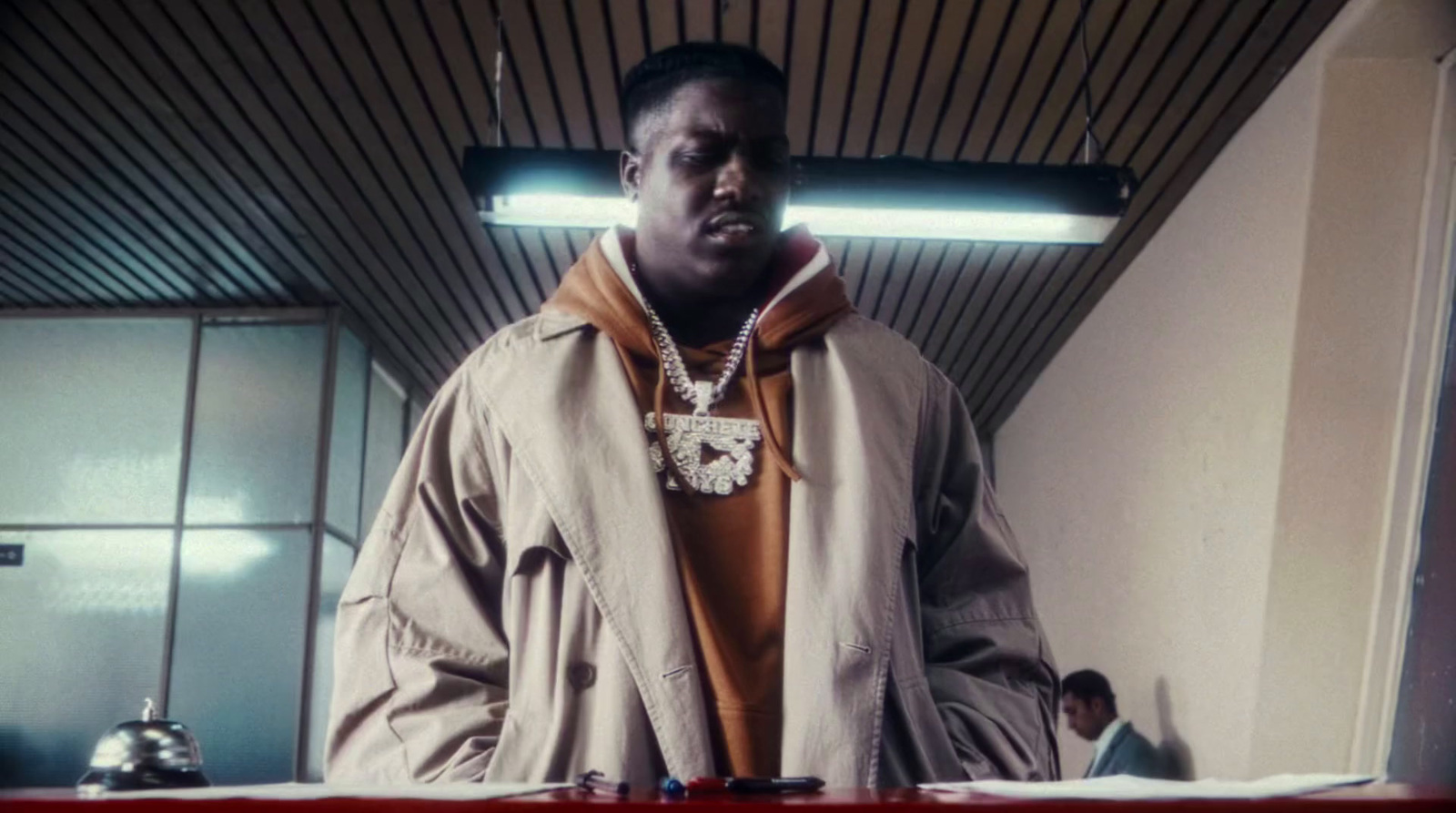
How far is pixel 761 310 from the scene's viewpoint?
66.1 inches

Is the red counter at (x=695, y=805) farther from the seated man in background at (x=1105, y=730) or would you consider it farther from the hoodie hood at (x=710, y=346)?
the seated man in background at (x=1105, y=730)

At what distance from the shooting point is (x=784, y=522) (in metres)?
1.55

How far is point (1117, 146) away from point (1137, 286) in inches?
52.6

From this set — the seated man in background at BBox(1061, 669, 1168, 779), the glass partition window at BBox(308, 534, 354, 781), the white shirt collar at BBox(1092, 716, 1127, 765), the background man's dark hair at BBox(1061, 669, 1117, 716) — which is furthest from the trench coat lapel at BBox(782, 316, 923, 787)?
the glass partition window at BBox(308, 534, 354, 781)

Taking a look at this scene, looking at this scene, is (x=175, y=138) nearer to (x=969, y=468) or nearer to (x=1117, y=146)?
(x=1117, y=146)

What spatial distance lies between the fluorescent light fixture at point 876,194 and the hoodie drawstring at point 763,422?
315cm

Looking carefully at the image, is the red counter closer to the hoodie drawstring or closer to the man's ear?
the hoodie drawstring

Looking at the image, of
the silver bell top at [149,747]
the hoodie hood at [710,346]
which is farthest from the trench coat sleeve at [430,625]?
the silver bell top at [149,747]

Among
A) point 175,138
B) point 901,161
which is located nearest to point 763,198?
point 901,161

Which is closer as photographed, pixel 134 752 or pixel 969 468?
pixel 969 468

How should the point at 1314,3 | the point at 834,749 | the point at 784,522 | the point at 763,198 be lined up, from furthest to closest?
the point at 1314,3, the point at 763,198, the point at 784,522, the point at 834,749

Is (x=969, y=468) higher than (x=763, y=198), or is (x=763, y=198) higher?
(x=763, y=198)

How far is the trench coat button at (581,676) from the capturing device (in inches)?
57.4

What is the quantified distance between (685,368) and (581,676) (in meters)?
0.36
